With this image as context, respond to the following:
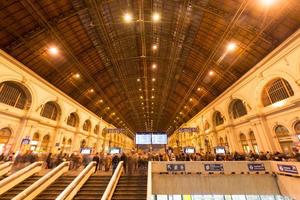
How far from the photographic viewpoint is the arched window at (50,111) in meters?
19.0

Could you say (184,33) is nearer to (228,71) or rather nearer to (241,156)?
(228,71)

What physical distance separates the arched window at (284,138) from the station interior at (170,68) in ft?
0.30

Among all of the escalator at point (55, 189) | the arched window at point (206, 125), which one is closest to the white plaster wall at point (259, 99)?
the arched window at point (206, 125)

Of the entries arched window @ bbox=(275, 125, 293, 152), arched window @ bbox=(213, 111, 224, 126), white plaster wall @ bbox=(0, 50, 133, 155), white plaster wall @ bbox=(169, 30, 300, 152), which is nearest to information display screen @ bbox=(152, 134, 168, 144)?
arched window @ bbox=(213, 111, 224, 126)

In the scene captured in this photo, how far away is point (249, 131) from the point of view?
57.2ft

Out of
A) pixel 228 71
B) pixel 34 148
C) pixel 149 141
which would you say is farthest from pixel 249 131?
pixel 34 148

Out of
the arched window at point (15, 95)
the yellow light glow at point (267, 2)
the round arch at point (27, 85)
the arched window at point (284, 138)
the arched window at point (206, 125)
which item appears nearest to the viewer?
the yellow light glow at point (267, 2)

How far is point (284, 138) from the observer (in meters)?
13.4

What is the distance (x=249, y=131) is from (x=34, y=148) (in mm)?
24389

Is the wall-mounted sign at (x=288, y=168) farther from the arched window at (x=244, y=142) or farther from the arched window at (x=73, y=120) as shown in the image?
the arched window at (x=73, y=120)

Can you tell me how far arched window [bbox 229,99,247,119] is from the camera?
61.4 ft

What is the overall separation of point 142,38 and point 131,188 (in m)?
16.0

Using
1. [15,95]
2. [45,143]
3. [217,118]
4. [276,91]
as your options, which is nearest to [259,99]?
[276,91]

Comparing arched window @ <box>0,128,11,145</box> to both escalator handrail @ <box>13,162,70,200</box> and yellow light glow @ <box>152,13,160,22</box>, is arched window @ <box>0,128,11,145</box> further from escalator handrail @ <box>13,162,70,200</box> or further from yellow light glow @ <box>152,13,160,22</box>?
yellow light glow @ <box>152,13,160,22</box>
